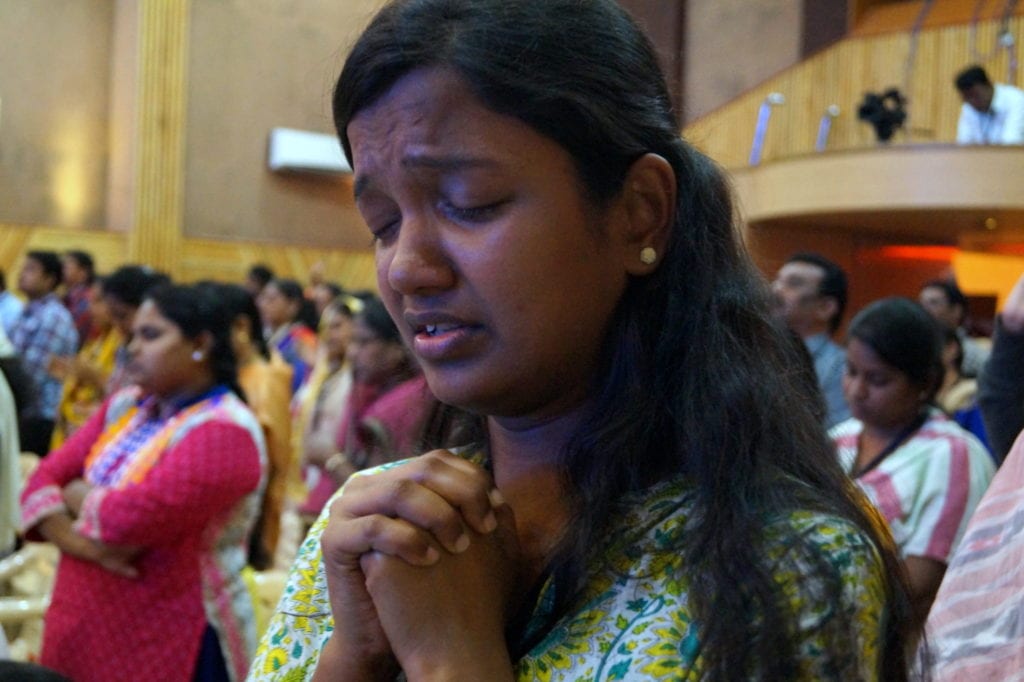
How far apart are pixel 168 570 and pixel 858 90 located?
30.7 ft

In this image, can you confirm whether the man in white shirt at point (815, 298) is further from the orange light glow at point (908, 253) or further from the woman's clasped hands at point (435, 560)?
the orange light glow at point (908, 253)

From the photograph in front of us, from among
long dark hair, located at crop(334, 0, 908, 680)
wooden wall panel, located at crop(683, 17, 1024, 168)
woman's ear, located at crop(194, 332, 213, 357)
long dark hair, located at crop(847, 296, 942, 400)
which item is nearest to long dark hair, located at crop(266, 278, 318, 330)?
wooden wall panel, located at crop(683, 17, 1024, 168)

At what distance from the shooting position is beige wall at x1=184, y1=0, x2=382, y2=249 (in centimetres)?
1261

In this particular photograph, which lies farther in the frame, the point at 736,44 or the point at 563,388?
the point at 736,44

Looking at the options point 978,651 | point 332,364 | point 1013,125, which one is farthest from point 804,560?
point 1013,125

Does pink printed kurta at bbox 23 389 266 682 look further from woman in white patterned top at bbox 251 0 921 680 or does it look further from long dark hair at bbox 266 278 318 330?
long dark hair at bbox 266 278 318 330

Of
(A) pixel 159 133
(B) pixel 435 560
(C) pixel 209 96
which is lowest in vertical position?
(B) pixel 435 560

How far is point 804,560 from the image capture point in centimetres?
77

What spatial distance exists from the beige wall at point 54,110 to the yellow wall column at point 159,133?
59cm

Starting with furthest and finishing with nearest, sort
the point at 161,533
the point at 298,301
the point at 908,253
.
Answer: the point at 908,253 < the point at 298,301 < the point at 161,533

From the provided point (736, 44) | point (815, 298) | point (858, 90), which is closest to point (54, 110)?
point (736, 44)

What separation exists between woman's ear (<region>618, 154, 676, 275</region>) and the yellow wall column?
11.8m

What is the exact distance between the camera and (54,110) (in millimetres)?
12156

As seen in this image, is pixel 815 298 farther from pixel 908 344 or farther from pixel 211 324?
pixel 211 324
